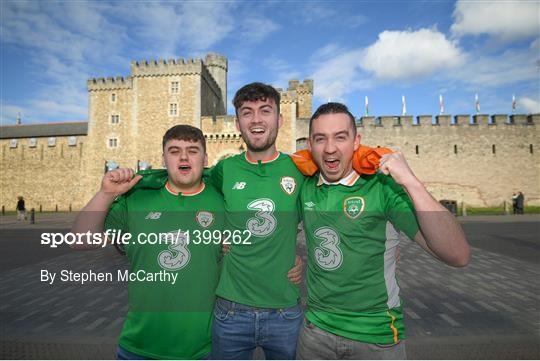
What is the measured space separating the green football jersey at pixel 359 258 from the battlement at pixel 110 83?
30.2 metres

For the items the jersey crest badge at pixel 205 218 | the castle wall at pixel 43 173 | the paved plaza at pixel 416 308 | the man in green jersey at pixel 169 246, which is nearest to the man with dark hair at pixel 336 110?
the man in green jersey at pixel 169 246

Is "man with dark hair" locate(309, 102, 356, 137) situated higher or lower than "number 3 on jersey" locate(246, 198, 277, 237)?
higher

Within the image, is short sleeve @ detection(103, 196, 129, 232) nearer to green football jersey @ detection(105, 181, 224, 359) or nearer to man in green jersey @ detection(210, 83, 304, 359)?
green football jersey @ detection(105, 181, 224, 359)

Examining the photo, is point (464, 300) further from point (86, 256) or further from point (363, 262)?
point (86, 256)

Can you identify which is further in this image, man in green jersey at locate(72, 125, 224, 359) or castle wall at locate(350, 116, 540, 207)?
castle wall at locate(350, 116, 540, 207)

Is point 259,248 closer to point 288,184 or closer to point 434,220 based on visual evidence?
point 288,184

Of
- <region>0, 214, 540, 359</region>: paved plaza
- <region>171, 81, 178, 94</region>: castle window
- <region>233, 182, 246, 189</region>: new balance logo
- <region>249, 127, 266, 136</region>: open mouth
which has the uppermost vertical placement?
<region>171, 81, 178, 94</region>: castle window

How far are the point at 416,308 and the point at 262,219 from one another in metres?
3.45

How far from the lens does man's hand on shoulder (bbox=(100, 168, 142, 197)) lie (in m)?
1.94

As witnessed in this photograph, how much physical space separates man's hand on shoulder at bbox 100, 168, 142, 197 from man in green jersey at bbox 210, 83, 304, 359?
2.19 ft

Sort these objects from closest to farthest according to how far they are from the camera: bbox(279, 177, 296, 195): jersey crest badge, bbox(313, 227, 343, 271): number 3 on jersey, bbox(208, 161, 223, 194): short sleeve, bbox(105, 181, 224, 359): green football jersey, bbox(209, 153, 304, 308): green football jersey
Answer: bbox(313, 227, 343, 271): number 3 on jersey, bbox(105, 181, 224, 359): green football jersey, bbox(209, 153, 304, 308): green football jersey, bbox(279, 177, 296, 195): jersey crest badge, bbox(208, 161, 223, 194): short sleeve

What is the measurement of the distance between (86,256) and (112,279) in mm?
2709

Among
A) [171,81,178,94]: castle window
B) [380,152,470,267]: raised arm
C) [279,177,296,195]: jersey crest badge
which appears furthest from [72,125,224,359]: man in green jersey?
[171,81,178,94]: castle window

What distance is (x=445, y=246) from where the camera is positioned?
163 cm
